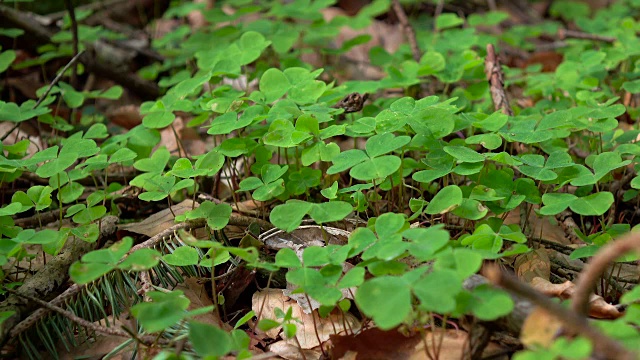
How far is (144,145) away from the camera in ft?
7.01

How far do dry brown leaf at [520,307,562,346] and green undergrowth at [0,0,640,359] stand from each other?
0.05m

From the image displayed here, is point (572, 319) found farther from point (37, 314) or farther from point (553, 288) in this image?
point (37, 314)

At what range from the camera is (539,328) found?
1.08 metres

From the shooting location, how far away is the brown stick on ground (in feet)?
7.60

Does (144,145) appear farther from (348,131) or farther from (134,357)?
Result: (134,357)

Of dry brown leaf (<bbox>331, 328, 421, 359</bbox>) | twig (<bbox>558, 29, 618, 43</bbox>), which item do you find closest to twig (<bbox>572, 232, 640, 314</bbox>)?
dry brown leaf (<bbox>331, 328, 421, 359</bbox>)

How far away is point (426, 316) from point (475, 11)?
3.70 meters

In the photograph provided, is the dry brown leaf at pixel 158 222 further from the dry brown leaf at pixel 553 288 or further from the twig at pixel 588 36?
the twig at pixel 588 36

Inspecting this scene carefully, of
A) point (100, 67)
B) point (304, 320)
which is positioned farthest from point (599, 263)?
point (100, 67)

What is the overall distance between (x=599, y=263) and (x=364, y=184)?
0.82m

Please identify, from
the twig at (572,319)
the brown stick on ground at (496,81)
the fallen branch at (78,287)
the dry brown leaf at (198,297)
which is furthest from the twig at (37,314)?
the brown stick on ground at (496,81)

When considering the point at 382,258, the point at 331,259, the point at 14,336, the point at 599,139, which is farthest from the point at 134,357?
the point at 599,139

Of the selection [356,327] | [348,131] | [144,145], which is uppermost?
[348,131]

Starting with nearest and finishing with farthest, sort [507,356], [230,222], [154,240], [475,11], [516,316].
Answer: [516,316] < [507,356] < [154,240] < [230,222] < [475,11]
